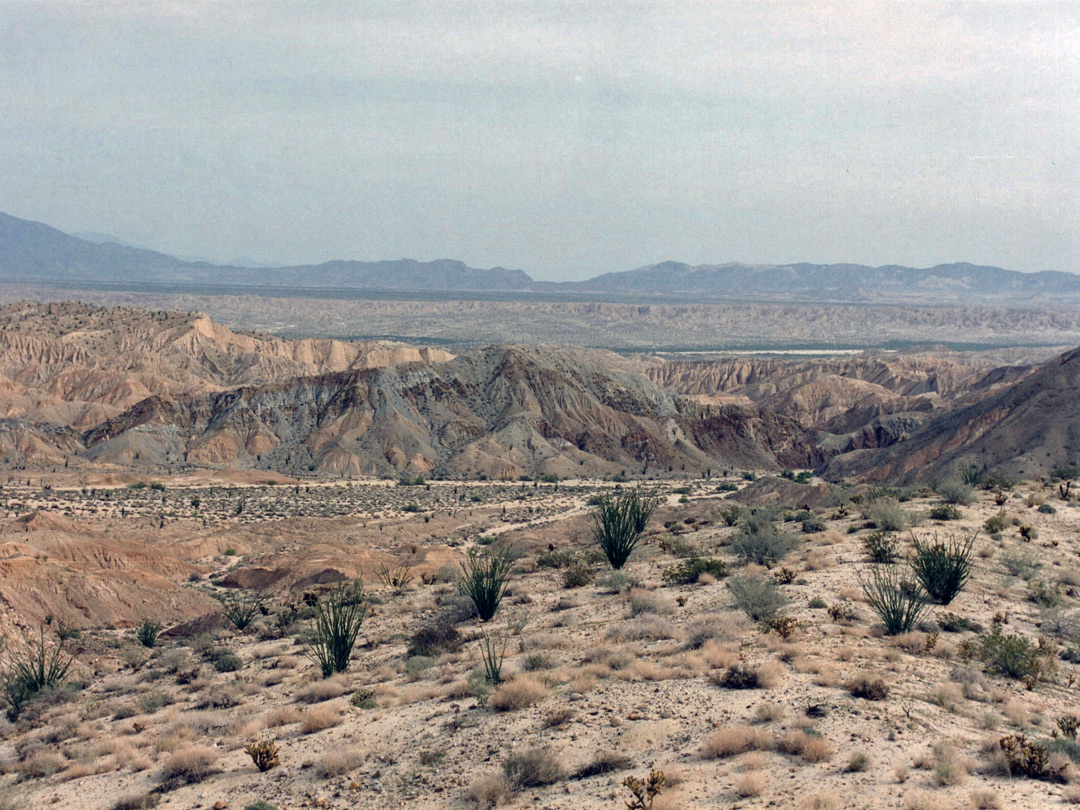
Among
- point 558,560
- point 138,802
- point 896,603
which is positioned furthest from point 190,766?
point 558,560

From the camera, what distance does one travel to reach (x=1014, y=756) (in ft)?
31.3

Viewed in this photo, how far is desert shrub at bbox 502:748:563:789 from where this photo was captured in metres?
10.3

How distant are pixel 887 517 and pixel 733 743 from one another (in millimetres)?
13036

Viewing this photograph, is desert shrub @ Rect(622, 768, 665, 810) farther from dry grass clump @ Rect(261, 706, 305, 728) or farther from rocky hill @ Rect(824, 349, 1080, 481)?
rocky hill @ Rect(824, 349, 1080, 481)

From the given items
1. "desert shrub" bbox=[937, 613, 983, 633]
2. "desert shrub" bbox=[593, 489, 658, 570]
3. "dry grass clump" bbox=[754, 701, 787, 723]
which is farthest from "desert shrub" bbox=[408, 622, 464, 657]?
"desert shrub" bbox=[937, 613, 983, 633]

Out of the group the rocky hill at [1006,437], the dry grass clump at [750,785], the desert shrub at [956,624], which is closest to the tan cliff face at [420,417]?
the rocky hill at [1006,437]

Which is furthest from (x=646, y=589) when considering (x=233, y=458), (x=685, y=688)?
(x=233, y=458)

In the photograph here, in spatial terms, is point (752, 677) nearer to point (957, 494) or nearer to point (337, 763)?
point (337, 763)

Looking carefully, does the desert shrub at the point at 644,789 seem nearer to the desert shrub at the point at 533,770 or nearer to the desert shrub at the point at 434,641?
the desert shrub at the point at 533,770

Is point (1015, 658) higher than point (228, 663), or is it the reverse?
point (1015, 658)

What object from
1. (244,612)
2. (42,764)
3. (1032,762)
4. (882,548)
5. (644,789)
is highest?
(1032,762)

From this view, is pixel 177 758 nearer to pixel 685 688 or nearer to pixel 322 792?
pixel 322 792

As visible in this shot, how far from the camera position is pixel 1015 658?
12.9m

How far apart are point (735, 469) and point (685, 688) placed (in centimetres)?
7369
